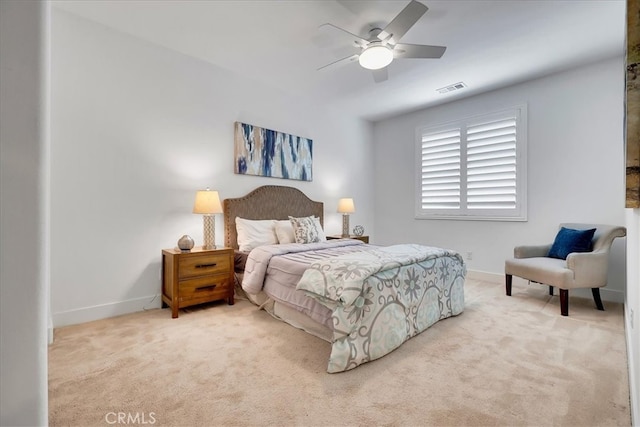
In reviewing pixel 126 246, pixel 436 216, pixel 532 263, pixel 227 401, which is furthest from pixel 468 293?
pixel 126 246

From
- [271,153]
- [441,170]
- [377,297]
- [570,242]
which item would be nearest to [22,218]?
[377,297]

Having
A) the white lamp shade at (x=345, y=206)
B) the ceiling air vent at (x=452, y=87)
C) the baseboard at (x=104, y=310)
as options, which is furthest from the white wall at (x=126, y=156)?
the ceiling air vent at (x=452, y=87)

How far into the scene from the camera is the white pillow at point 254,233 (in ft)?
11.4

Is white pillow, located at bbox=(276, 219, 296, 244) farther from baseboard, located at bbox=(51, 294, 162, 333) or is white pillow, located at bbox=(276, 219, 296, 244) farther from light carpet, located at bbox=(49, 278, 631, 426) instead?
baseboard, located at bbox=(51, 294, 162, 333)

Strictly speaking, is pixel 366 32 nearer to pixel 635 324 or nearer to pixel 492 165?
pixel 492 165

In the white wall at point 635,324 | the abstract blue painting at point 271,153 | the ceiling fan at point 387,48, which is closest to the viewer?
the white wall at point 635,324

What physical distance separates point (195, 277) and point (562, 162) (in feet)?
14.8

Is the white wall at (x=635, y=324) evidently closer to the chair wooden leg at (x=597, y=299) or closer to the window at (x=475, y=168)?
the chair wooden leg at (x=597, y=299)

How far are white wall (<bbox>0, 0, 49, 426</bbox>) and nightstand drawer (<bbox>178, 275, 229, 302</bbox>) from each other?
2.46 metres

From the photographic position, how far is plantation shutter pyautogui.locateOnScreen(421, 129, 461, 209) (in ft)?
15.1

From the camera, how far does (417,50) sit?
260cm

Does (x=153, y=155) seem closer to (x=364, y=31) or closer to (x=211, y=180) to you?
(x=211, y=180)

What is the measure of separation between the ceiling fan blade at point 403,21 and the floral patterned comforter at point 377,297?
71.7 inches

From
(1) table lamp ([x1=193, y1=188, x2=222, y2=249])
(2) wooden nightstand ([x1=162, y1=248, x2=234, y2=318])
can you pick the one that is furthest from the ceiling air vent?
(2) wooden nightstand ([x1=162, y1=248, x2=234, y2=318])
